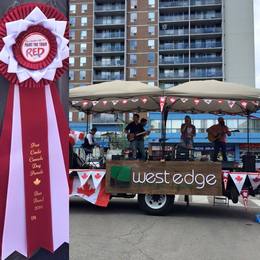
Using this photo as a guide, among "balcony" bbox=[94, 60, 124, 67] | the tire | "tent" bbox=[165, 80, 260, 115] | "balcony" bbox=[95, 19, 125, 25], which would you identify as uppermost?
"balcony" bbox=[95, 19, 125, 25]

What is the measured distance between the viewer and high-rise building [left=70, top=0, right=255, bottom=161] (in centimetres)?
7519

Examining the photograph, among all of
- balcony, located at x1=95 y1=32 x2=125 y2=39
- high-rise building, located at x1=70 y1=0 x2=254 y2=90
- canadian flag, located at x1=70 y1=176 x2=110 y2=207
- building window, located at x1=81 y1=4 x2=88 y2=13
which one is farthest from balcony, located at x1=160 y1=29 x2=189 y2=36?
canadian flag, located at x1=70 y1=176 x2=110 y2=207

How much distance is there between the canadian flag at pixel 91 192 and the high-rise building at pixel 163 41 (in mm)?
65720

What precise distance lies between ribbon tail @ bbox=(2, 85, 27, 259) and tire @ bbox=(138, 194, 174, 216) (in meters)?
6.66

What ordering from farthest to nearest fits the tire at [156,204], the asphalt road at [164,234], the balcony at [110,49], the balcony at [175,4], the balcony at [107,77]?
the balcony at [110,49] < the balcony at [175,4] < the balcony at [107,77] < the tire at [156,204] < the asphalt road at [164,234]

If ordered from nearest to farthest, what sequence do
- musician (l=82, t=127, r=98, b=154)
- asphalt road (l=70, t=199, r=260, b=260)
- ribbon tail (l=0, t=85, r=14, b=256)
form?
ribbon tail (l=0, t=85, r=14, b=256), asphalt road (l=70, t=199, r=260, b=260), musician (l=82, t=127, r=98, b=154)

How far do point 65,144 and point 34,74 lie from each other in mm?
520

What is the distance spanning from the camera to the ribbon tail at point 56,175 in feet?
9.02

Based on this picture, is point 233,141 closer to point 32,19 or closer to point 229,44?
point 229,44

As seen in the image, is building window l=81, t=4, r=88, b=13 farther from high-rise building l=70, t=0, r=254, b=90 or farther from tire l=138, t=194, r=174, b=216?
tire l=138, t=194, r=174, b=216

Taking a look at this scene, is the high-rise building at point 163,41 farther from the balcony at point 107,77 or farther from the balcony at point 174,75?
the balcony at point 174,75

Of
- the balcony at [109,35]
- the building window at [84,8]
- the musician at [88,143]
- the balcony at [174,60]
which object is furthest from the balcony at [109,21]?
the musician at [88,143]

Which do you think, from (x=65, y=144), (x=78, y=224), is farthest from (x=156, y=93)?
(x=65, y=144)

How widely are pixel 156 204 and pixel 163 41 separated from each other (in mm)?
70941
